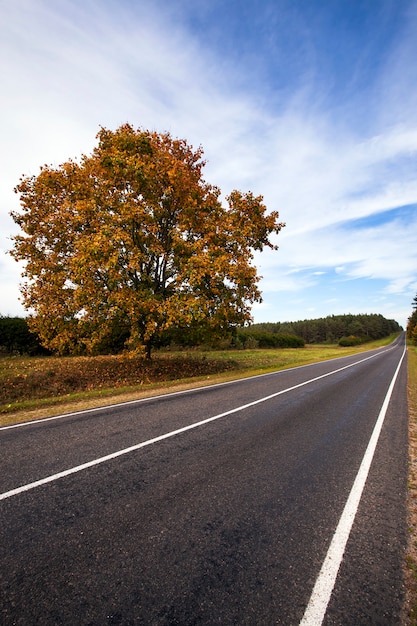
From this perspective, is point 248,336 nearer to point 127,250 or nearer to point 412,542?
point 127,250

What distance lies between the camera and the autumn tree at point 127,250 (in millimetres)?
13266

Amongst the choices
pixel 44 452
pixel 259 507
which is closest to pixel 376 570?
pixel 259 507

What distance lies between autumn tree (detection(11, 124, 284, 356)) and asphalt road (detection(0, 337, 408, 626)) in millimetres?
7391

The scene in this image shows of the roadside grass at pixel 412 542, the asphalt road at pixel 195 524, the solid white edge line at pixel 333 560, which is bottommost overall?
the roadside grass at pixel 412 542

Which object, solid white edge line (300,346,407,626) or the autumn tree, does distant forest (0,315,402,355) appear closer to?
the autumn tree

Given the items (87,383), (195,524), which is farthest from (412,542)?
(87,383)

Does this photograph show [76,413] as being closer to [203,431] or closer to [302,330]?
[203,431]

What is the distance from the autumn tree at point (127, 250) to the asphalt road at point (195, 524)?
24.2 ft

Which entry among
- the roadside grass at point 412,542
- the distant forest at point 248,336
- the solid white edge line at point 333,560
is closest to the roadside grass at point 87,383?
the distant forest at point 248,336

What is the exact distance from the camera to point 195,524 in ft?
10.9

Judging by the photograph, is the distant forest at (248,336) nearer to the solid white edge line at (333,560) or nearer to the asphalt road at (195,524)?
the asphalt road at (195,524)

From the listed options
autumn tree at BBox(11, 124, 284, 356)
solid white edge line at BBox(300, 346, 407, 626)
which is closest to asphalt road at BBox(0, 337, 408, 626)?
solid white edge line at BBox(300, 346, 407, 626)

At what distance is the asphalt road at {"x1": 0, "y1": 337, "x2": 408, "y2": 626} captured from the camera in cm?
233

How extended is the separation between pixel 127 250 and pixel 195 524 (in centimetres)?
1255
